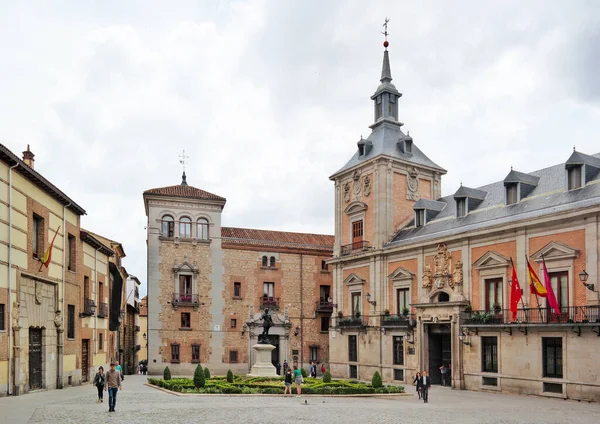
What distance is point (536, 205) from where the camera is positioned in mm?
35625

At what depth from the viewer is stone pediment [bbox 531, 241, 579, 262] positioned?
31353mm

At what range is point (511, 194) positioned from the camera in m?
37.9

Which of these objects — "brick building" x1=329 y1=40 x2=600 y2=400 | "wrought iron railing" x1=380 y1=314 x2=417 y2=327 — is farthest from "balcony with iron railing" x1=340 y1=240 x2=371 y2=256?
"wrought iron railing" x1=380 y1=314 x2=417 y2=327

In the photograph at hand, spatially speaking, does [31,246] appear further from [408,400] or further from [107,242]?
[107,242]

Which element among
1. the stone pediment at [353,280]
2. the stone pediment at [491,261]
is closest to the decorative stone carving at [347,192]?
the stone pediment at [353,280]

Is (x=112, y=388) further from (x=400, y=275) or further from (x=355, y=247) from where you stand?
(x=355, y=247)

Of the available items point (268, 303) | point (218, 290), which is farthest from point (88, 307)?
point (268, 303)

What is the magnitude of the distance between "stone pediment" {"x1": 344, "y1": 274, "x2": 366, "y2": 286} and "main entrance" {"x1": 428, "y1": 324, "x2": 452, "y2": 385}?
25.3 feet

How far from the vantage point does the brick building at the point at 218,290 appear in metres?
51.8

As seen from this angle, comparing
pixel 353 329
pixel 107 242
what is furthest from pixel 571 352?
pixel 107 242

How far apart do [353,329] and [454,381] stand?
11.0 m

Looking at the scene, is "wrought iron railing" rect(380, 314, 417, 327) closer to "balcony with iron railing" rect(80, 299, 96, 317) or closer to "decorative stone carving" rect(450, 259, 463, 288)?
"decorative stone carving" rect(450, 259, 463, 288)

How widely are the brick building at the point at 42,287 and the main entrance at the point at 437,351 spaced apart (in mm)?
19713

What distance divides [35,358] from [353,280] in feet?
81.1
